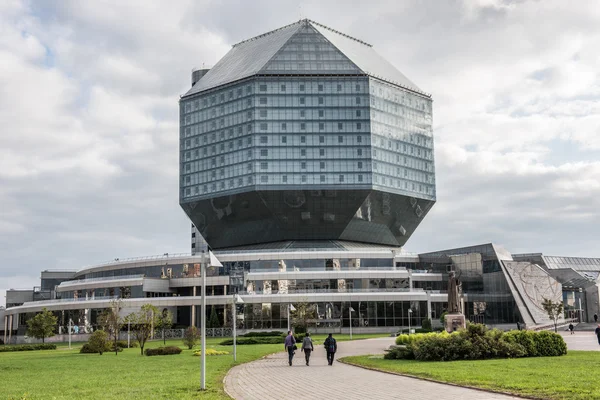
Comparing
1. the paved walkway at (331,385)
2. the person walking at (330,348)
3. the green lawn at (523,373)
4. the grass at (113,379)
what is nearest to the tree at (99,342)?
the grass at (113,379)

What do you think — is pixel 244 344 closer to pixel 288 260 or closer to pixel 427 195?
pixel 288 260

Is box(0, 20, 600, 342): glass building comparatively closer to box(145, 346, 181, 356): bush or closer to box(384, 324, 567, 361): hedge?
box(145, 346, 181, 356): bush

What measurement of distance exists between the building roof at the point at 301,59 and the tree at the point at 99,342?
82717 millimetres

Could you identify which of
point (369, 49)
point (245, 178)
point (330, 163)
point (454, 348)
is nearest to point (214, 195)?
point (245, 178)

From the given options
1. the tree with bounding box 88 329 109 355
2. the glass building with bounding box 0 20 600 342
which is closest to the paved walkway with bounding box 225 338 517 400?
the tree with bounding box 88 329 109 355

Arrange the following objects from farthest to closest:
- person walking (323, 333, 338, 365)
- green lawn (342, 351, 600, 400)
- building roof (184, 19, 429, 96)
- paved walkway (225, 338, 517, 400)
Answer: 1. building roof (184, 19, 429, 96)
2. person walking (323, 333, 338, 365)
3. paved walkway (225, 338, 517, 400)
4. green lawn (342, 351, 600, 400)

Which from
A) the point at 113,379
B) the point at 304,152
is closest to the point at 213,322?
the point at 304,152

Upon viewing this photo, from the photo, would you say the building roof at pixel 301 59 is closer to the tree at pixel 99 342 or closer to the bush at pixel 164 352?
the tree at pixel 99 342

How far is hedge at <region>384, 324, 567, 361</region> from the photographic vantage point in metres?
36.9

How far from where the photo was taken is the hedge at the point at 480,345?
36906mm

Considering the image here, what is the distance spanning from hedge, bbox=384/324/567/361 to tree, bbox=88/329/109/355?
92.0 ft

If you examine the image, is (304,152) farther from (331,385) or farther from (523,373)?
(331,385)

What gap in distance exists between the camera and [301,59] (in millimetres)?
134125

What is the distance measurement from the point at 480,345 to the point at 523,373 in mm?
9394
